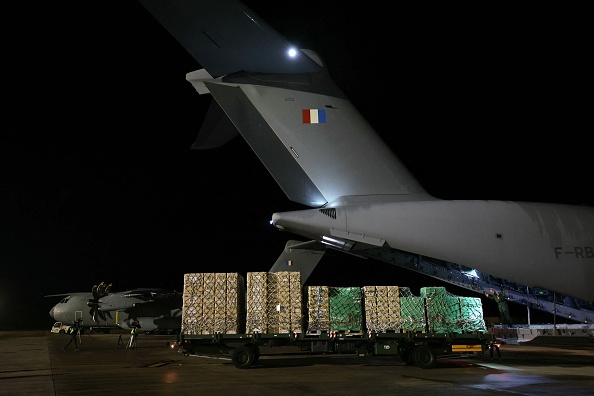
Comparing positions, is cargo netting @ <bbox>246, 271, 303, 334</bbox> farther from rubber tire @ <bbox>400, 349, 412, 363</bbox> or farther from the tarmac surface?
rubber tire @ <bbox>400, 349, 412, 363</bbox>

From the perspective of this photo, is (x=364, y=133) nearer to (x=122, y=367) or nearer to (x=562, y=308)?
(x=122, y=367)

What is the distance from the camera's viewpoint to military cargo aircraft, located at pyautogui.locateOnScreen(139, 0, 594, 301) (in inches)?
374

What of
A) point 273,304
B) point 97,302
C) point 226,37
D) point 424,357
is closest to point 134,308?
point 97,302

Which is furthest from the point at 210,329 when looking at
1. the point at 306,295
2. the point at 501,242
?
the point at 501,242

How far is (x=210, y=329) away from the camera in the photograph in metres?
11.7

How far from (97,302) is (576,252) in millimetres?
24025

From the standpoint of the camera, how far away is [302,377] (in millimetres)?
10336

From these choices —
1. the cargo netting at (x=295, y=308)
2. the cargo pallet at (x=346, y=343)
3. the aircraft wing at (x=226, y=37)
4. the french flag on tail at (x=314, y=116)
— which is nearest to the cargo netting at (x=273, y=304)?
the cargo netting at (x=295, y=308)

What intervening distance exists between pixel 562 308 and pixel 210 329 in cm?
1438

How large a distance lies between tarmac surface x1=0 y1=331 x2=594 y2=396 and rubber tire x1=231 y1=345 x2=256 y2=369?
24 cm

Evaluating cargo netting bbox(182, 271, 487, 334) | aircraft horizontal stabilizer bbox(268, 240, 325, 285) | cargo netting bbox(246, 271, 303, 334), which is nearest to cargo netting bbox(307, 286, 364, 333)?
cargo netting bbox(182, 271, 487, 334)

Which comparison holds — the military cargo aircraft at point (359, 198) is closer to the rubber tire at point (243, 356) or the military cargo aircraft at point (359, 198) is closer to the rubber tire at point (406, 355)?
the rubber tire at point (243, 356)

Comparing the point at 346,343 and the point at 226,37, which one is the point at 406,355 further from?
the point at 226,37

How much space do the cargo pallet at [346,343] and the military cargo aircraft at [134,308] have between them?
1554 centimetres
